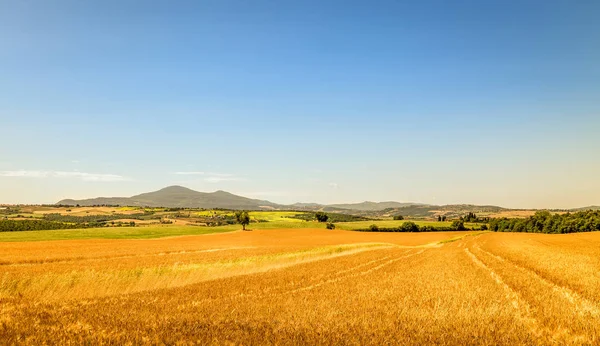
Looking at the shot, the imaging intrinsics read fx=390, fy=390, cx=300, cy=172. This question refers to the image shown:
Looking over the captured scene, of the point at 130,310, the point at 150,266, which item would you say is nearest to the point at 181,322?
the point at 130,310

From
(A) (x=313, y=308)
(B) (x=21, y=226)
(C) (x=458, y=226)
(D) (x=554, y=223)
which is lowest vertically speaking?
(B) (x=21, y=226)

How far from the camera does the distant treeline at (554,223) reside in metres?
111

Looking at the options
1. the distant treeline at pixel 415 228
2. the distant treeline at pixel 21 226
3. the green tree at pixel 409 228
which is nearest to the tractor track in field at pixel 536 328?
the distant treeline at pixel 21 226

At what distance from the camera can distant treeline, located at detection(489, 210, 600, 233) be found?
364ft

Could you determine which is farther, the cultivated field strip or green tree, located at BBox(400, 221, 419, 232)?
green tree, located at BBox(400, 221, 419, 232)

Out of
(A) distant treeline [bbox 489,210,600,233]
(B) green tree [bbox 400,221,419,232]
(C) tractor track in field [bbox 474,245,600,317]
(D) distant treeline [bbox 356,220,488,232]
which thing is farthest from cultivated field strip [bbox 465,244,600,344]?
(A) distant treeline [bbox 489,210,600,233]

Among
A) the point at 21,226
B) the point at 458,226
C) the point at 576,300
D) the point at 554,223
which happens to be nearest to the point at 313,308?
the point at 576,300

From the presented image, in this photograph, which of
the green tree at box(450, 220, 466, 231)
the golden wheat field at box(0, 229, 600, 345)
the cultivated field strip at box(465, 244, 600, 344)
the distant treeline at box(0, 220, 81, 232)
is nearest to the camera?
the golden wheat field at box(0, 229, 600, 345)

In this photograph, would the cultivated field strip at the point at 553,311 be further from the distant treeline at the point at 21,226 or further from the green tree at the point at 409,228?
the green tree at the point at 409,228

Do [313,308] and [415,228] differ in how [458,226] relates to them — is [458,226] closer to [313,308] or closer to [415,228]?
[415,228]

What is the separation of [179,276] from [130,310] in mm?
13497

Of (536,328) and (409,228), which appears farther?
(409,228)

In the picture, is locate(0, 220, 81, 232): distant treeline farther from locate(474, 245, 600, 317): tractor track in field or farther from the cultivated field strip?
locate(474, 245, 600, 317): tractor track in field

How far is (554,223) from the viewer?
124 metres
